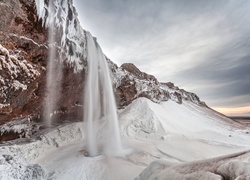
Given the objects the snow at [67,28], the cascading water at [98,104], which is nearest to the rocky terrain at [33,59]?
the snow at [67,28]

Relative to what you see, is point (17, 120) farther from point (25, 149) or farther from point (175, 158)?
point (175, 158)

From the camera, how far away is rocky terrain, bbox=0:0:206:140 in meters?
6.78

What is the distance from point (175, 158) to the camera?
880 centimetres

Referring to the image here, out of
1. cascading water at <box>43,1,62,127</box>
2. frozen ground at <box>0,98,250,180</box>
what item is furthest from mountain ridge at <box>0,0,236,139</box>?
frozen ground at <box>0,98,250,180</box>

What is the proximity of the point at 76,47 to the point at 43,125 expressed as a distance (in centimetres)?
530

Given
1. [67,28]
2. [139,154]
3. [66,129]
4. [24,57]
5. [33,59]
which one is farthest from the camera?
[66,129]

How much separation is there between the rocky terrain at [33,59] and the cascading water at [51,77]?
12cm

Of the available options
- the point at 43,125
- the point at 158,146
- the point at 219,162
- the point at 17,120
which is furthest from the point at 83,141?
the point at 219,162

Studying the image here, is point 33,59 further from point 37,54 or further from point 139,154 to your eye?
point 139,154

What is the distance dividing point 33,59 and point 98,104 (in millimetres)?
6320

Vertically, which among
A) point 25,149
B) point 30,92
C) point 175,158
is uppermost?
point 30,92

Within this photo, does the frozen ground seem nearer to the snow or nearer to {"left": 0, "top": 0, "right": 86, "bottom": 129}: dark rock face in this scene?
{"left": 0, "top": 0, "right": 86, "bottom": 129}: dark rock face

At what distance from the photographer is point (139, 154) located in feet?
30.0

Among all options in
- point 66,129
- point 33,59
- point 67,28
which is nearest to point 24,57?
point 33,59
